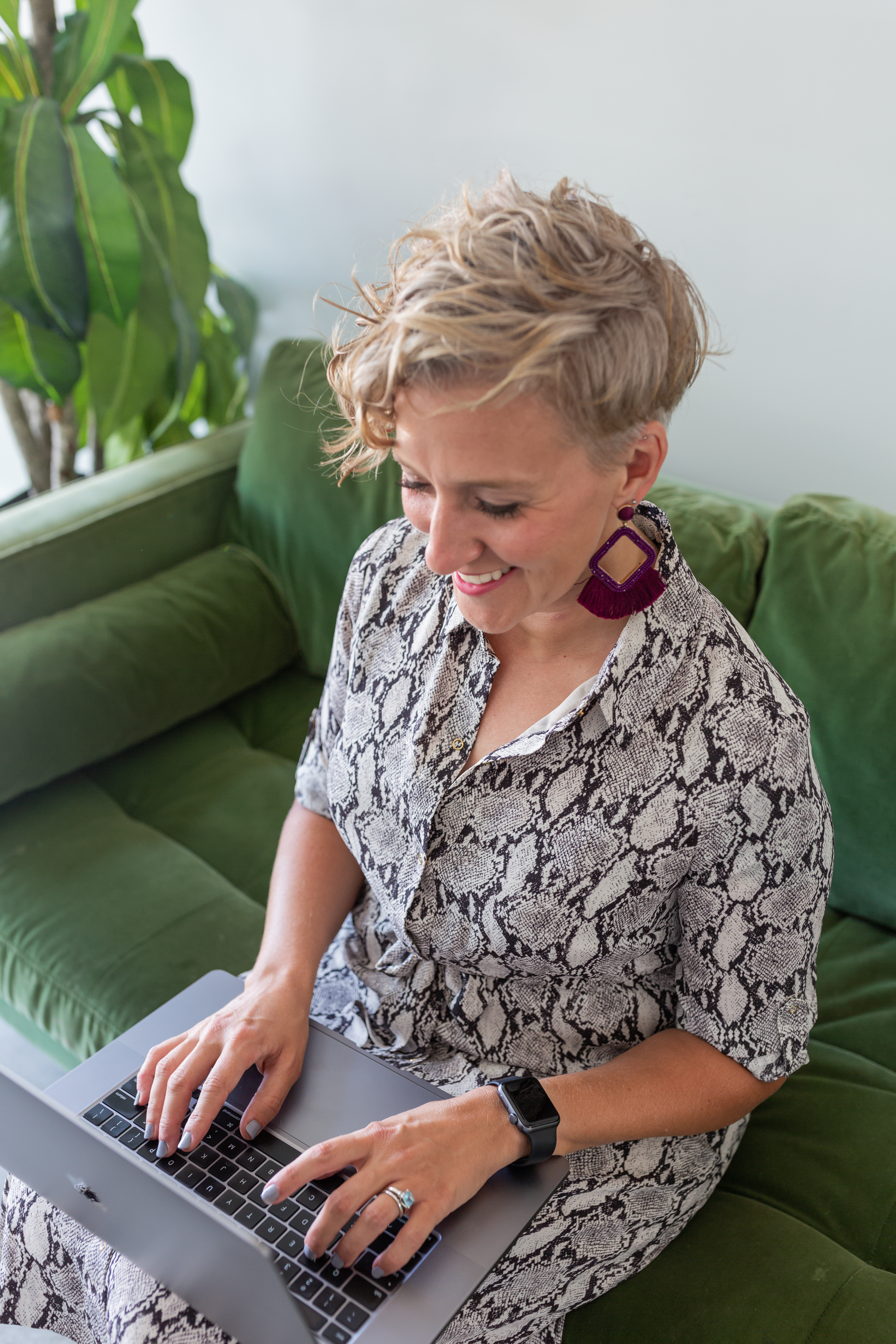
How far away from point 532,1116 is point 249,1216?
25cm

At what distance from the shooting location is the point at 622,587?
0.94 metres

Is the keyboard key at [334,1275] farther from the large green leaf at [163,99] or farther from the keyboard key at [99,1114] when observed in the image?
the large green leaf at [163,99]

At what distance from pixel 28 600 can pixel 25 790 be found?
356mm

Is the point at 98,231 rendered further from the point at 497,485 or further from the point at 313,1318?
the point at 313,1318

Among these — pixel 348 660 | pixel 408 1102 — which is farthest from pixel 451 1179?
pixel 348 660

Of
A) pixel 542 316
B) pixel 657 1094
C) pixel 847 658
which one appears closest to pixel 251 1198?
pixel 657 1094

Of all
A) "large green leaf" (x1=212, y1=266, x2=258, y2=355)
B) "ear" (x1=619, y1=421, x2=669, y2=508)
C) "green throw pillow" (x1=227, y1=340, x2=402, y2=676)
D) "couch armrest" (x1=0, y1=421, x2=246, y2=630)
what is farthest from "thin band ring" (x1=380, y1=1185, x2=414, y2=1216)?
"large green leaf" (x1=212, y1=266, x2=258, y2=355)

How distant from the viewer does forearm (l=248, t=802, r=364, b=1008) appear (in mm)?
1111

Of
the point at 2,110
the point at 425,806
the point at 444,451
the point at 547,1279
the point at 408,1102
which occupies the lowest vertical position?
the point at 547,1279

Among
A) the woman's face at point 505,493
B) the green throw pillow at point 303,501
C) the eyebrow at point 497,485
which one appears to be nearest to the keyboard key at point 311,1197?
the woman's face at point 505,493

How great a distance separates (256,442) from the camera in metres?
2.03

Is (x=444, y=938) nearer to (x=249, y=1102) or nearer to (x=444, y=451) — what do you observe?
(x=249, y=1102)

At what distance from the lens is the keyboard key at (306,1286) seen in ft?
2.71

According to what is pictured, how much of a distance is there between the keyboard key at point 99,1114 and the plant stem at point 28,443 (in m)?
1.88
